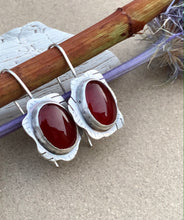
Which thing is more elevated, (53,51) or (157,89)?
(53,51)

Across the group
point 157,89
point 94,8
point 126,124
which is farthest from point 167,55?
point 94,8

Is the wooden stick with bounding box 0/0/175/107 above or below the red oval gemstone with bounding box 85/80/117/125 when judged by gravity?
above

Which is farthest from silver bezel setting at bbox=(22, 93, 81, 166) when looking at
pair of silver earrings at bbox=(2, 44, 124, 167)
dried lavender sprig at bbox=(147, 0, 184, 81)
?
dried lavender sprig at bbox=(147, 0, 184, 81)

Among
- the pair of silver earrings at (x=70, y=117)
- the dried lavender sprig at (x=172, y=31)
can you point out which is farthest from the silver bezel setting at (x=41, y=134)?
the dried lavender sprig at (x=172, y=31)

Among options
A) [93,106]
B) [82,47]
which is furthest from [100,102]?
[82,47]

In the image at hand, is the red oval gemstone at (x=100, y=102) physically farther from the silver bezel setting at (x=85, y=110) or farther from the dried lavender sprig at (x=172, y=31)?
the dried lavender sprig at (x=172, y=31)

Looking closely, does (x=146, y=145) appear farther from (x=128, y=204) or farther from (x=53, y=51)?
(x=53, y=51)

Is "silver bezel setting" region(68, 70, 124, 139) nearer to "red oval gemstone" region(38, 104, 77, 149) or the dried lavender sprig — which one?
"red oval gemstone" region(38, 104, 77, 149)
